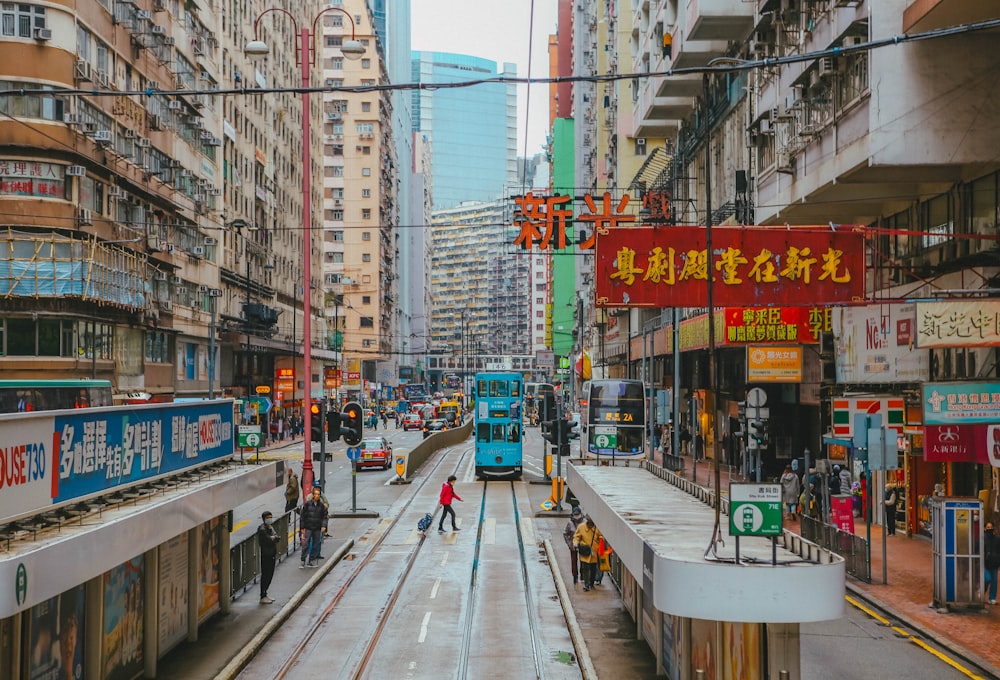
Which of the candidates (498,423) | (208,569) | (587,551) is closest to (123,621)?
(208,569)

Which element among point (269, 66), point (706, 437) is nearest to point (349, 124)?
point (269, 66)

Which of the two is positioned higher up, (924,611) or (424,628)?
(924,611)

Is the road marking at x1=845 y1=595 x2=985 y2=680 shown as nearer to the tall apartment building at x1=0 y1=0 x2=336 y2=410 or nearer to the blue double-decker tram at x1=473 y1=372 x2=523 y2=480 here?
the tall apartment building at x1=0 y1=0 x2=336 y2=410

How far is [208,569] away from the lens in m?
19.4

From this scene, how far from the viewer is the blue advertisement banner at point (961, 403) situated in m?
20.9

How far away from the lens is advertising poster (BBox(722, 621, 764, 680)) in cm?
1129

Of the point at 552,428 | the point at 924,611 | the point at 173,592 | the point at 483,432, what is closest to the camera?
the point at 173,592

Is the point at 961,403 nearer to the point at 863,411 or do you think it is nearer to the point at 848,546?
the point at 848,546

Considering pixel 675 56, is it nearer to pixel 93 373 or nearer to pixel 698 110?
pixel 698 110

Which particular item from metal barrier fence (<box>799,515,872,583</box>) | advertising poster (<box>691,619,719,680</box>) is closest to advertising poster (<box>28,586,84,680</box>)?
advertising poster (<box>691,619,719,680</box>)

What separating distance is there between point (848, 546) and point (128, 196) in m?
34.3

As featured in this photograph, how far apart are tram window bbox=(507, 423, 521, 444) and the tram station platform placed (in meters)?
32.9

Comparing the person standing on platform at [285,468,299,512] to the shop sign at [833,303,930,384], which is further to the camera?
the person standing on platform at [285,468,299,512]

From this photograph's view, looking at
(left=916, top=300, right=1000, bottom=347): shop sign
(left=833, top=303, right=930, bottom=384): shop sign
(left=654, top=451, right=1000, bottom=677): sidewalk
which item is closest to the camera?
(left=654, top=451, right=1000, bottom=677): sidewalk
